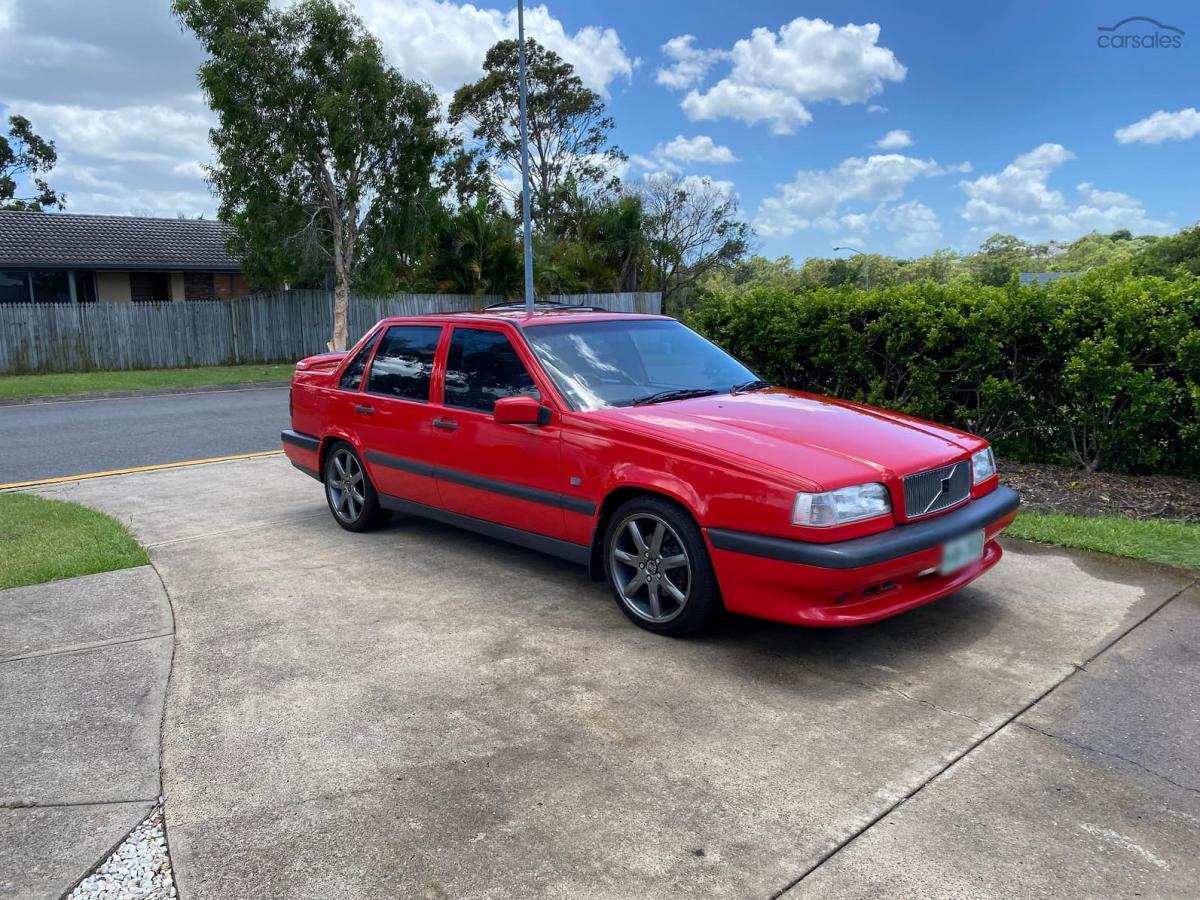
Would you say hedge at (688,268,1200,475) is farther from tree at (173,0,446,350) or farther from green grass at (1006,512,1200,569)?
tree at (173,0,446,350)

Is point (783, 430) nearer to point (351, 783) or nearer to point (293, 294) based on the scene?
point (351, 783)

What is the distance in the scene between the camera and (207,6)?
71.7 ft

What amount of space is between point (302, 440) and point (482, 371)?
7.40ft

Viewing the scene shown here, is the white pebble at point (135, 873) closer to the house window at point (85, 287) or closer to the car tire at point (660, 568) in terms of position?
the car tire at point (660, 568)

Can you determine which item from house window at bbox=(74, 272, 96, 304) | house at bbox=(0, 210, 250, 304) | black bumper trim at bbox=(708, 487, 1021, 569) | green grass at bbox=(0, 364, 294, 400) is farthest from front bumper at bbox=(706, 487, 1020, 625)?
house window at bbox=(74, 272, 96, 304)

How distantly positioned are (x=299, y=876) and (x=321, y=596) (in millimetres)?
2621

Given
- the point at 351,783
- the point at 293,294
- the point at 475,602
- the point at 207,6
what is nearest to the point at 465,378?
the point at 475,602

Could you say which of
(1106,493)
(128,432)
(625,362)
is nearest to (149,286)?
(128,432)

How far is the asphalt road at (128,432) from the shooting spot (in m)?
9.81

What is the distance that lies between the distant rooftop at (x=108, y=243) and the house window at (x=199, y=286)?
2.49ft

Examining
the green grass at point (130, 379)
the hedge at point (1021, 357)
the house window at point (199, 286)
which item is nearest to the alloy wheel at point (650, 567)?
the hedge at point (1021, 357)

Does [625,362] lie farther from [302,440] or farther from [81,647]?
[81,647]

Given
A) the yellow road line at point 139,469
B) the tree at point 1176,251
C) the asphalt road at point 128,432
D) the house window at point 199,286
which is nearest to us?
the yellow road line at point 139,469

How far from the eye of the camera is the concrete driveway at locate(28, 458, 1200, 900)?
2.73m
